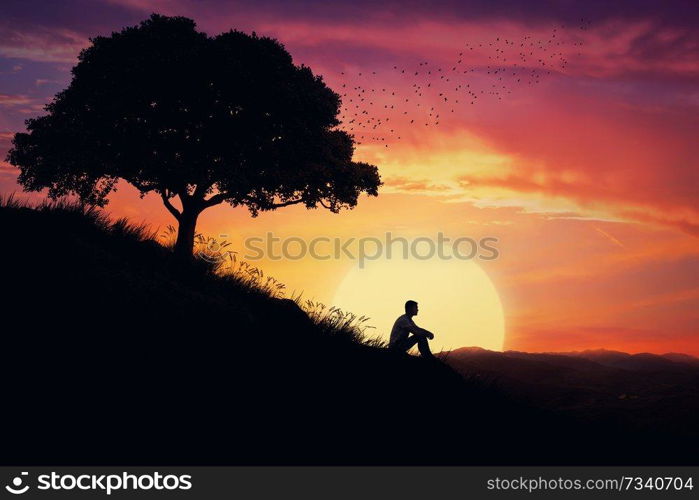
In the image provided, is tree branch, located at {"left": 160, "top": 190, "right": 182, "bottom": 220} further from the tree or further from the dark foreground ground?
the dark foreground ground

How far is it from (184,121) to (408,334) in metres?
18.6

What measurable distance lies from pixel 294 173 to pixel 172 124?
6.08m

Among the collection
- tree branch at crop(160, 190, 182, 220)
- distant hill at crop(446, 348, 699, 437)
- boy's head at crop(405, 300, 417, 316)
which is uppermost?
tree branch at crop(160, 190, 182, 220)

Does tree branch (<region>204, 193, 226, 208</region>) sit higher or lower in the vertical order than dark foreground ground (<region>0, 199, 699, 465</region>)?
higher

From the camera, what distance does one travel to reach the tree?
1130 inches

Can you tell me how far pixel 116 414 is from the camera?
795cm

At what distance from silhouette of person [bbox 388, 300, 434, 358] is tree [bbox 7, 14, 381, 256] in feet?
50.5

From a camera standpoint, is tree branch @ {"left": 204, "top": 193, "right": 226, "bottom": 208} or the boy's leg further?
tree branch @ {"left": 204, "top": 193, "right": 226, "bottom": 208}

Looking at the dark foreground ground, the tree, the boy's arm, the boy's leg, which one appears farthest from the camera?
the tree

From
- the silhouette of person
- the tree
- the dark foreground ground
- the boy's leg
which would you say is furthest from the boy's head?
the tree

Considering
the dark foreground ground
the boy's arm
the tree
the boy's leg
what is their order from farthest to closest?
the tree → the boy's leg → the boy's arm → the dark foreground ground

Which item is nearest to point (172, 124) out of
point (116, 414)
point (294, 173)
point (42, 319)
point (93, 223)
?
point (294, 173)

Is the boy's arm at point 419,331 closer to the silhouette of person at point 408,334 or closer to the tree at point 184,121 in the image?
the silhouette of person at point 408,334
